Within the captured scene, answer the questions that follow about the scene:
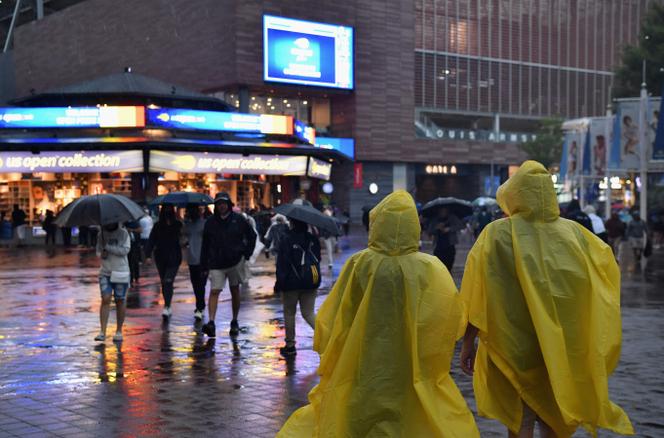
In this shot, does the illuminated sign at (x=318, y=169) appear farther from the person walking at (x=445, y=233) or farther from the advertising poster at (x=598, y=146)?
the person walking at (x=445, y=233)

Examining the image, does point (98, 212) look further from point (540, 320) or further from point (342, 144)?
point (342, 144)

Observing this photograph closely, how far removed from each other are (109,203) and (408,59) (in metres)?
49.8

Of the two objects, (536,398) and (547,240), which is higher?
(547,240)

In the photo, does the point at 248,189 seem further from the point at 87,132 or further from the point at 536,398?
the point at 536,398

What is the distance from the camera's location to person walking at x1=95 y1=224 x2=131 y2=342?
1122cm

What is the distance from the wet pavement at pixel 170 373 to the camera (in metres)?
7.13

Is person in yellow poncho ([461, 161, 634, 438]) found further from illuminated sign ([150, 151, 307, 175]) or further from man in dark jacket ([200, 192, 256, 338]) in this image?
illuminated sign ([150, 151, 307, 175])

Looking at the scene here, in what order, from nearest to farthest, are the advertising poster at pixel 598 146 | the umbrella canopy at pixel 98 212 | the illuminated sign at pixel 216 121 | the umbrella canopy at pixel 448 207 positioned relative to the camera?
the umbrella canopy at pixel 98 212
the umbrella canopy at pixel 448 207
the illuminated sign at pixel 216 121
the advertising poster at pixel 598 146

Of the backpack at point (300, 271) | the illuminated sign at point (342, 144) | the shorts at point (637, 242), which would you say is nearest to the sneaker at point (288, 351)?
the backpack at point (300, 271)

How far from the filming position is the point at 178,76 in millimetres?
56250

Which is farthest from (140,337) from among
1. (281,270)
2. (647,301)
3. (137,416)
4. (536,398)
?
(647,301)

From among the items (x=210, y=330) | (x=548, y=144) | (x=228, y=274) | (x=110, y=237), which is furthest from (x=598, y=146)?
(x=110, y=237)

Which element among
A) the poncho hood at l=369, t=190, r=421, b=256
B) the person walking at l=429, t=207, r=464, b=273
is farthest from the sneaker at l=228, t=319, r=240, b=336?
the poncho hood at l=369, t=190, r=421, b=256

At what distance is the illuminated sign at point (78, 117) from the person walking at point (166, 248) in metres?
24.5
